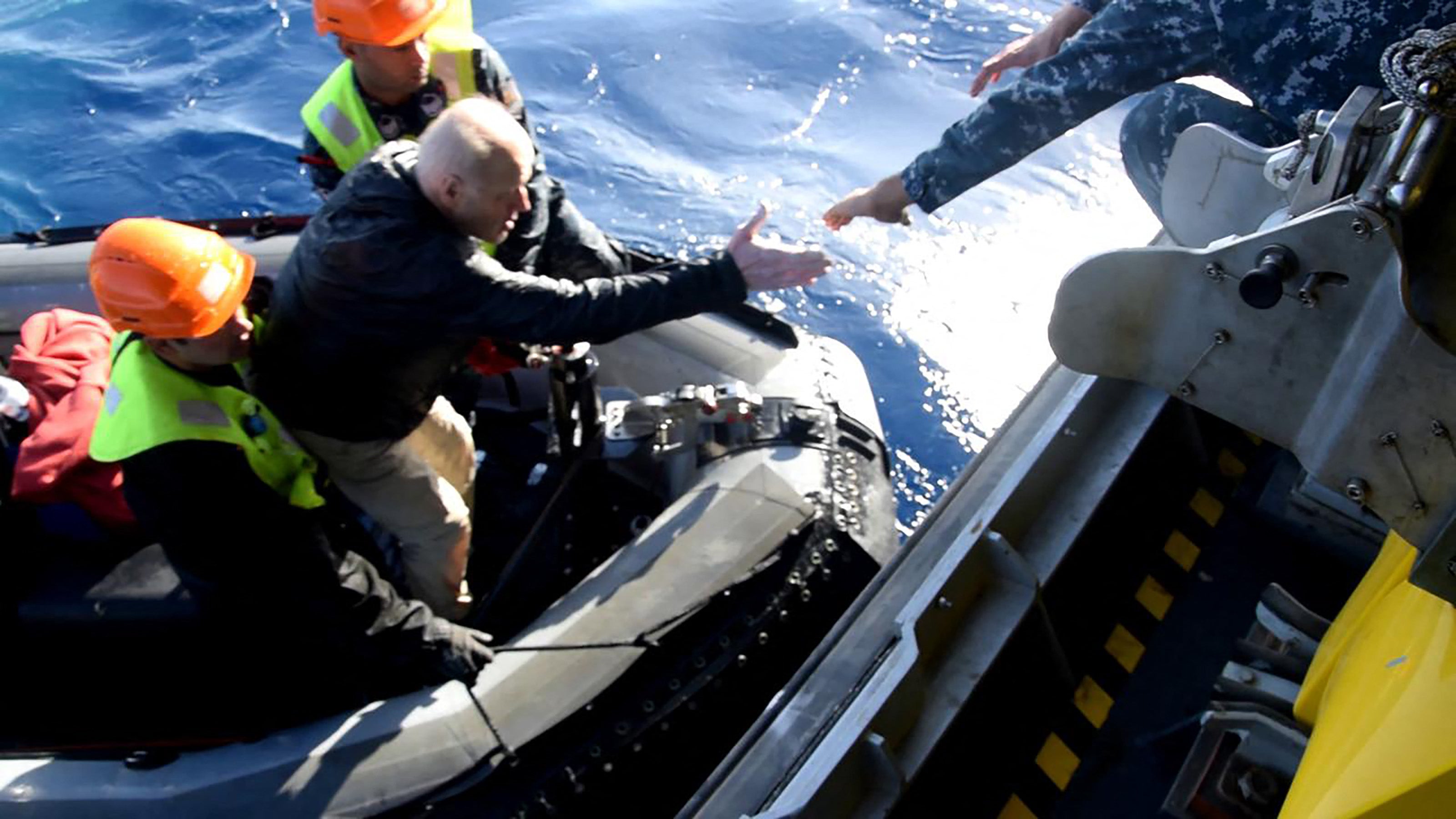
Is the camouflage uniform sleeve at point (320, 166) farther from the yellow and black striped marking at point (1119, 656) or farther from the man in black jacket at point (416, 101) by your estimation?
the yellow and black striped marking at point (1119, 656)

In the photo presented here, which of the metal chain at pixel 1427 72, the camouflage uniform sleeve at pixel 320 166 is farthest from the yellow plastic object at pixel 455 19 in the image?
the metal chain at pixel 1427 72

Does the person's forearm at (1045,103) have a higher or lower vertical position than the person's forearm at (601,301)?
higher

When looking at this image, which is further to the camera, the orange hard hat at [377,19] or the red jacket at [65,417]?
the orange hard hat at [377,19]

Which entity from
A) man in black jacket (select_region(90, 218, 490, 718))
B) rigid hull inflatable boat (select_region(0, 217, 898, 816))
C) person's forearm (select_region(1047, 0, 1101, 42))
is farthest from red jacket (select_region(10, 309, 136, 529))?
person's forearm (select_region(1047, 0, 1101, 42))

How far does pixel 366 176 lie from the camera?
2.76 m

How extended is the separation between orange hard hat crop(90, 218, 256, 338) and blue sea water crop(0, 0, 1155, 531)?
289cm

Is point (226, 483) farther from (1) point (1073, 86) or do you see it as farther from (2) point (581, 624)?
(1) point (1073, 86)

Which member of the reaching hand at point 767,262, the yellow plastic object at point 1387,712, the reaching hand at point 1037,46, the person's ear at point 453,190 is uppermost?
the reaching hand at point 1037,46

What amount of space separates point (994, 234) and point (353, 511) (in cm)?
365

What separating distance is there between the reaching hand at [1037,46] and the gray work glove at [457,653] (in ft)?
7.05

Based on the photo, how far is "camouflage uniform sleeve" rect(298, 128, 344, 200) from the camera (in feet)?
11.8

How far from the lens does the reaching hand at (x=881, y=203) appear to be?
3021 millimetres

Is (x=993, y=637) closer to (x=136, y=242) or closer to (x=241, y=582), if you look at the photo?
(x=241, y=582)

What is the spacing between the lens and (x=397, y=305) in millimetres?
2781
